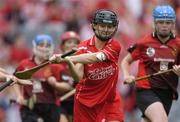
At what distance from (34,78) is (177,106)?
126 inches

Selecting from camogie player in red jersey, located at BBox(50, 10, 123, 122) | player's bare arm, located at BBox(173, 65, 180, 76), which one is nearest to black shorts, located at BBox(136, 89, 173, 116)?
player's bare arm, located at BBox(173, 65, 180, 76)

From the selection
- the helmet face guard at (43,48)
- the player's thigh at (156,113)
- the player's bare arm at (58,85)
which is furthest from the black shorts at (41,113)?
the player's thigh at (156,113)

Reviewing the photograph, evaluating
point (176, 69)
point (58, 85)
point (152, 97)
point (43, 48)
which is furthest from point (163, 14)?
point (43, 48)

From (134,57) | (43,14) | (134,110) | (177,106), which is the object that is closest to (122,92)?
(134,110)

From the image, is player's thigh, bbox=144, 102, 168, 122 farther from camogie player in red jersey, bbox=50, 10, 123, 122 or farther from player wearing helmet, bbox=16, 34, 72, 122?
player wearing helmet, bbox=16, 34, 72, 122

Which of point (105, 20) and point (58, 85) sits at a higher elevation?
point (105, 20)

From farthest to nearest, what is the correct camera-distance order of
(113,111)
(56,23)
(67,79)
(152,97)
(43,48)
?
(56,23) < (67,79) < (43,48) < (152,97) < (113,111)

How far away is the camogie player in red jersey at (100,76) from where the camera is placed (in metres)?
12.1

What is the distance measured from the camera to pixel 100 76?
12195mm

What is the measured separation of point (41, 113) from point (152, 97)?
2418 mm

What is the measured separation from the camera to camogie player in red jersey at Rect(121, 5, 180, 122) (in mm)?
13141

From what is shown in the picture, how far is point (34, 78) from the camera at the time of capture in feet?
48.2

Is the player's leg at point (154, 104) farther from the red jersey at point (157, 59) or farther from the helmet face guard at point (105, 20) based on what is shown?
the helmet face guard at point (105, 20)

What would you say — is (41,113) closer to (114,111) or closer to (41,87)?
(41,87)
